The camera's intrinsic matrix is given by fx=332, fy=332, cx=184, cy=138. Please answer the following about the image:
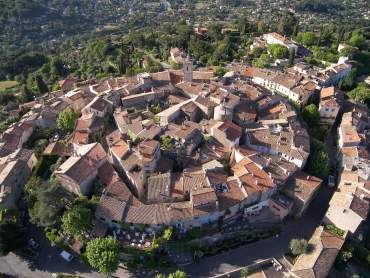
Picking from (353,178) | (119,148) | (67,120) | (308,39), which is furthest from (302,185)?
(308,39)

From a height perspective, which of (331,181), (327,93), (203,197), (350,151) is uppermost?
(327,93)

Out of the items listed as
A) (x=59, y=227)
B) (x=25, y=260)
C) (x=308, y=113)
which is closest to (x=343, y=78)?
(x=308, y=113)

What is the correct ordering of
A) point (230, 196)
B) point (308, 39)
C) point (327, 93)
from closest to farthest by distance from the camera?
1. point (230, 196)
2. point (327, 93)
3. point (308, 39)

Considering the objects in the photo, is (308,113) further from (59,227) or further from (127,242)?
(59,227)

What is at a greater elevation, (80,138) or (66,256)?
(80,138)

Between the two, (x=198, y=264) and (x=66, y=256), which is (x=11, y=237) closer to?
(x=66, y=256)
